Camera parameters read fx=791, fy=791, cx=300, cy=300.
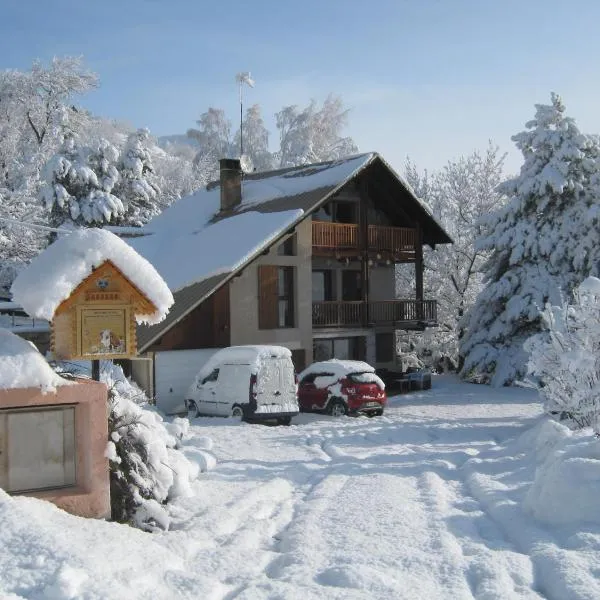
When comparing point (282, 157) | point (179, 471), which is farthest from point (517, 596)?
point (282, 157)

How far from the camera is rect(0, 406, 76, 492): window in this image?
8797 millimetres

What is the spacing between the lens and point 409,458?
48.9 feet

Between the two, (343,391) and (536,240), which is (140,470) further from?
(536,240)

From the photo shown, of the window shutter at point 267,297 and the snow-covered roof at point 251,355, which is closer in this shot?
the snow-covered roof at point 251,355

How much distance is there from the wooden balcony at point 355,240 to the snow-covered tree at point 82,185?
14.2m

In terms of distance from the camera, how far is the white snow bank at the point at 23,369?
8.70m

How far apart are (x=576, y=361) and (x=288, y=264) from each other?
13780mm

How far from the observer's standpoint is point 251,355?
19891 millimetres

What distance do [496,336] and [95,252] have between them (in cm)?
2242

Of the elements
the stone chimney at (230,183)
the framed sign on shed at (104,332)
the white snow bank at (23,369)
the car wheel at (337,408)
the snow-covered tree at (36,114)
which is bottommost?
the car wheel at (337,408)

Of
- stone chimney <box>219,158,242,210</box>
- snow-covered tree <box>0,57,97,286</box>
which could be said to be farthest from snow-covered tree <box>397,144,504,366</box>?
snow-covered tree <box>0,57,97,286</box>

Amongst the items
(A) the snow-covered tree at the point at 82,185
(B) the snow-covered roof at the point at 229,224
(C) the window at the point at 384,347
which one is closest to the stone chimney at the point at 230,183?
(B) the snow-covered roof at the point at 229,224

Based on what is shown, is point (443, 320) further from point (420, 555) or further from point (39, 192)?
point (420, 555)

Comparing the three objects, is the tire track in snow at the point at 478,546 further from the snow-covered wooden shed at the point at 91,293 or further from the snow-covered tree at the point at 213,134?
the snow-covered tree at the point at 213,134
